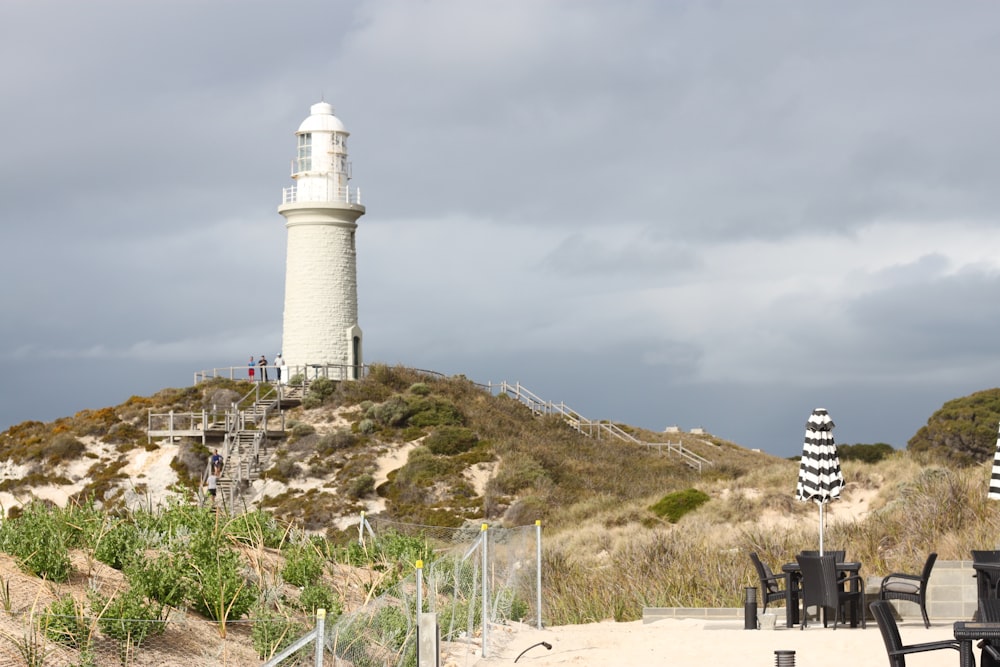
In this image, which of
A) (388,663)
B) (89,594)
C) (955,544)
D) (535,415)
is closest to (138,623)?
(89,594)

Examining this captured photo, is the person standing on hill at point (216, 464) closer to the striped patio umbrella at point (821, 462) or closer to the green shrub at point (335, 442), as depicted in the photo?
the green shrub at point (335, 442)

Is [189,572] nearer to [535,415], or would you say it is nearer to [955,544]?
[955,544]

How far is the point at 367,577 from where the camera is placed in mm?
14016

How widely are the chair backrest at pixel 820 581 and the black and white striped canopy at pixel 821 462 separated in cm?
291

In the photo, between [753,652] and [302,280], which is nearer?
[753,652]

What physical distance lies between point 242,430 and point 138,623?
112 ft

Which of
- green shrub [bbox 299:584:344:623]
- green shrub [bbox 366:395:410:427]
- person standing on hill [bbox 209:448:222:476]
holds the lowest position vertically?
green shrub [bbox 299:584:344:623]

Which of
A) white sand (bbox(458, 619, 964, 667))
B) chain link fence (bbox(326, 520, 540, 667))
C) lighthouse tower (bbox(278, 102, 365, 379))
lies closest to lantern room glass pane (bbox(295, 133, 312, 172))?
lighthouse tower (bbox(278, 102, 365, 379))

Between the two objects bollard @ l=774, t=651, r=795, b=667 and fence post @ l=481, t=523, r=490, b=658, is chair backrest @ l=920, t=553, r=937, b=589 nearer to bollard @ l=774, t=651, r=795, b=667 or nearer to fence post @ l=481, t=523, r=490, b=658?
bollard @ l=774, t=651, r=795, b=667

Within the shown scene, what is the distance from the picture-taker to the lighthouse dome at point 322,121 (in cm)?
4609

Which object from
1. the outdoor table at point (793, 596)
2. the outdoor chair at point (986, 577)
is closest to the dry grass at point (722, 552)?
the outdoor table at point (793, 596)

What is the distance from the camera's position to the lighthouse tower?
4609 cm

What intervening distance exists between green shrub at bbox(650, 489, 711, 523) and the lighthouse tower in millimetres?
18966

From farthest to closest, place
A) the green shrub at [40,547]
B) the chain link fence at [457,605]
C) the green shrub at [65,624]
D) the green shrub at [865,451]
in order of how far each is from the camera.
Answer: the green shrub at [865,451], the green shrub at [40,547], the chain link fence at [457,605], the green shrub at [65,624]
